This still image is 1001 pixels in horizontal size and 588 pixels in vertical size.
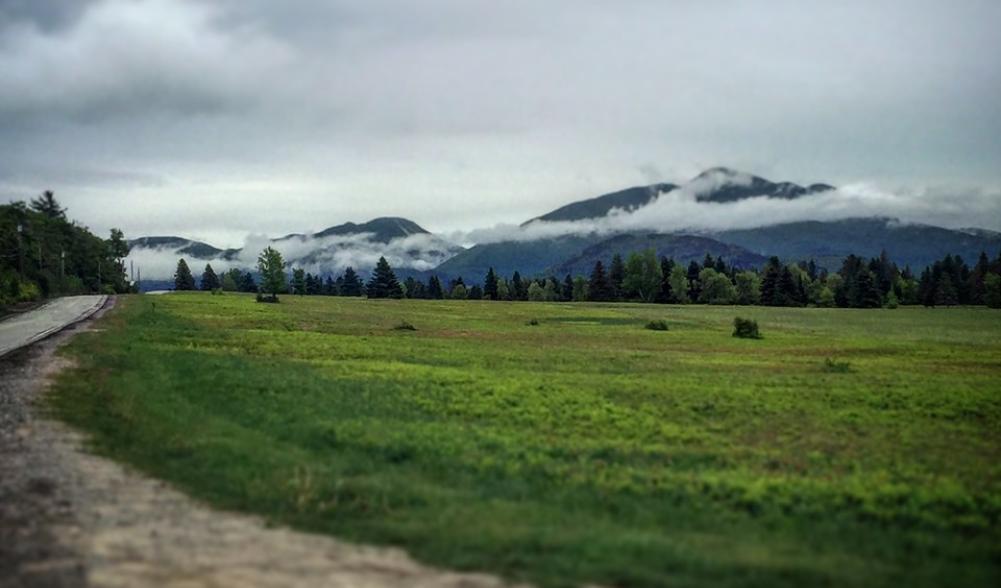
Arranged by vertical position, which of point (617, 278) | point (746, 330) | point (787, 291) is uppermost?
point (617, 278)

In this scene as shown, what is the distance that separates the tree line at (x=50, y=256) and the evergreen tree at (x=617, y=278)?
376 feet

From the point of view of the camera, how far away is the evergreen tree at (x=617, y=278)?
184m

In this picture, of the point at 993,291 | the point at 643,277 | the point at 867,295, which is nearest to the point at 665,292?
the point at 643,277

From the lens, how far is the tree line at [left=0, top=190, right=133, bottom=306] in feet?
331

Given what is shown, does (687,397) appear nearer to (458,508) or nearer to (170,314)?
(458,508)

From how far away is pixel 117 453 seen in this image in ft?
59.0

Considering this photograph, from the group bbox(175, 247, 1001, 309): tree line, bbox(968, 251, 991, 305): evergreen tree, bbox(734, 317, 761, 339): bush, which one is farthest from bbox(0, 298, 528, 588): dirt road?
bbox(968, 251, 991, 305): evergreen tree

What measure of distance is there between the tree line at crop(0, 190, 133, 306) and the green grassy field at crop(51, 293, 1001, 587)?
65698mm

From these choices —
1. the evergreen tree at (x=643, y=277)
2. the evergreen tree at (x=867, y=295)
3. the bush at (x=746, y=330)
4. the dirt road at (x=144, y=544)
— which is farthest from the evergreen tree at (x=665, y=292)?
the dirt road at (x=144, y=544)

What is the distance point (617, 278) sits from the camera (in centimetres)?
18862

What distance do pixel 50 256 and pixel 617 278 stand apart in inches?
4917

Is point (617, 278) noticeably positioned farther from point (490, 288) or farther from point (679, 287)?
point (490, 288)

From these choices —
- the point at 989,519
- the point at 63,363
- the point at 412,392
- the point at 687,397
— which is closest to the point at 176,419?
the point at 412,392

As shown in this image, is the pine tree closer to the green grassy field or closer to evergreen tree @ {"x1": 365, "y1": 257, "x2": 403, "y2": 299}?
evergreen tree @ {"x1": 365, "y1": 257, "x2": 403, "y2": 299}
